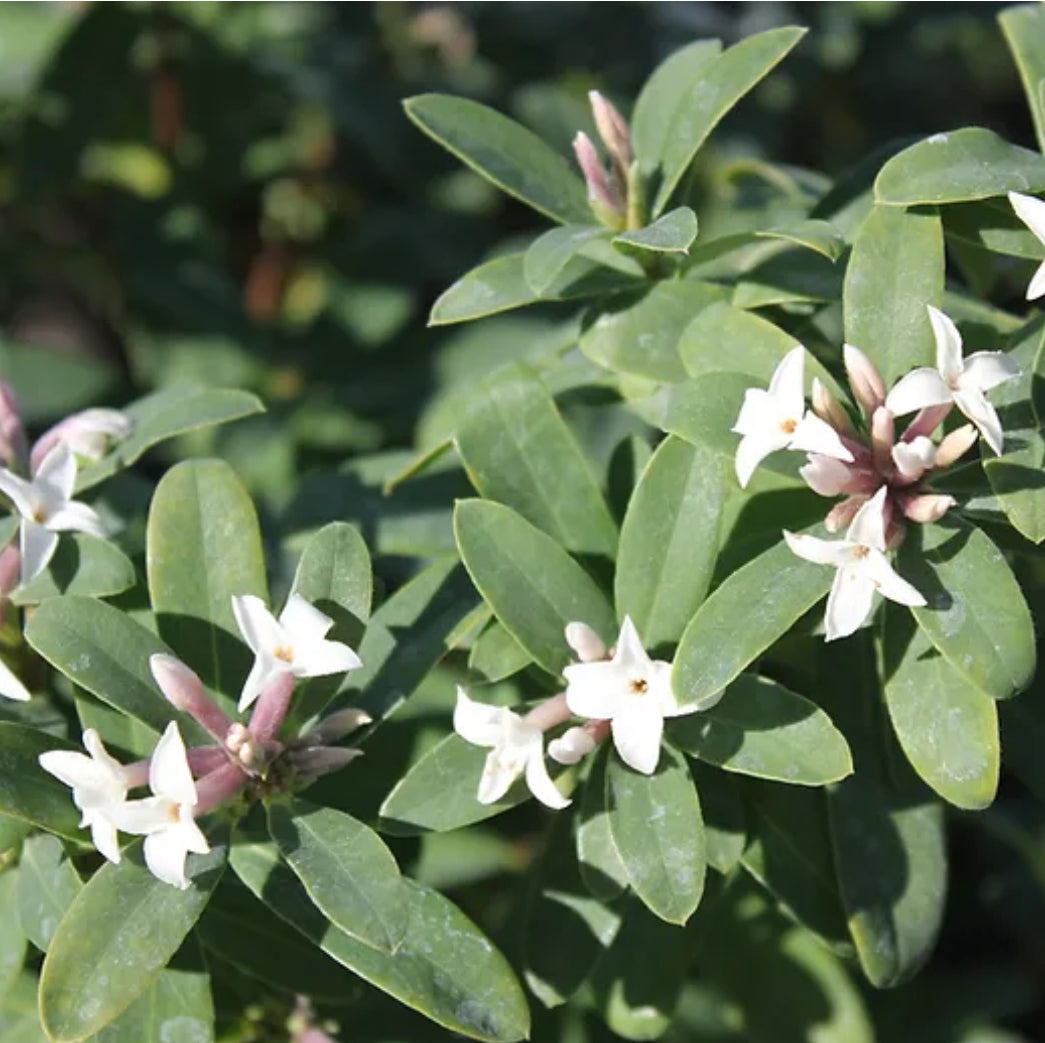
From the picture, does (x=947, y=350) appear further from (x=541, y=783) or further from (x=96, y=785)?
(x=96, y=785)

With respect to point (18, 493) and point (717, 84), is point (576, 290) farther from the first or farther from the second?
point (18, 493)

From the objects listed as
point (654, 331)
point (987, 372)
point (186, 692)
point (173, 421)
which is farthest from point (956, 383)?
point (173, 421)

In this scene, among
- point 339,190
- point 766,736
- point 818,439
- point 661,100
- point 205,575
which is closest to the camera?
point 818,439

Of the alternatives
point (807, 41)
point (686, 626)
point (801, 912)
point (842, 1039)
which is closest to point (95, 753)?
point (686, 626)

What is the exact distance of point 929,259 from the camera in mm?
1327

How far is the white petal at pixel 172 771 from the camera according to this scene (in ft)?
3.84

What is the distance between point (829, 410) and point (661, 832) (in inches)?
14.3

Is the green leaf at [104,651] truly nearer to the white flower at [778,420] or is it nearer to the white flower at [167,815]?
the white flower at [167,815]

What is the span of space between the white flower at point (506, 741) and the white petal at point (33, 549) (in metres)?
0.41

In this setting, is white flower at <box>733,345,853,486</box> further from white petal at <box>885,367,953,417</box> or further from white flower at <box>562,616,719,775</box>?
white flower at <box>562,616,719,775</box>

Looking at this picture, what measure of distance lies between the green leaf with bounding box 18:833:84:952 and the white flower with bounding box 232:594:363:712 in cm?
25

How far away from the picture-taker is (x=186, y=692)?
1.23 meters

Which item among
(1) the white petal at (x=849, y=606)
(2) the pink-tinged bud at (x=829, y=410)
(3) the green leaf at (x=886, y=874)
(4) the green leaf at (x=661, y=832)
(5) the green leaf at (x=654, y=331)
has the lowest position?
(3) the green leaf at (x=886, y=874)

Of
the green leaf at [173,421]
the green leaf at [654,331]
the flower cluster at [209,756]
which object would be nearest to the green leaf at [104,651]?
the flower cluster at [209,756]
